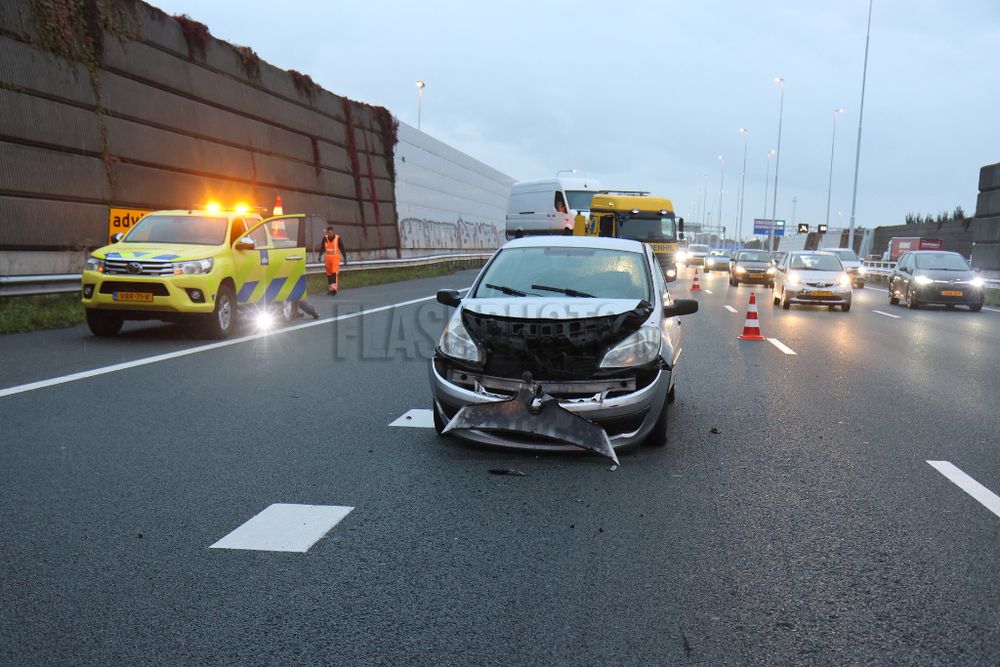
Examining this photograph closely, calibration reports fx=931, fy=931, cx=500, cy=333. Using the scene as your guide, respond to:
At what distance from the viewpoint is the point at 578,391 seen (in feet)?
19.9

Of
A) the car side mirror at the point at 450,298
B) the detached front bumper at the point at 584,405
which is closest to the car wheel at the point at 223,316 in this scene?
the car side mirror at the point at 450,298

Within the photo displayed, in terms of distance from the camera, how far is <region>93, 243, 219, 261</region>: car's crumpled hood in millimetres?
12594

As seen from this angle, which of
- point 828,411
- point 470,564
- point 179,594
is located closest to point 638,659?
point 470,564

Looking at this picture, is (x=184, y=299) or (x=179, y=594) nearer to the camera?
(x=179, y=594)

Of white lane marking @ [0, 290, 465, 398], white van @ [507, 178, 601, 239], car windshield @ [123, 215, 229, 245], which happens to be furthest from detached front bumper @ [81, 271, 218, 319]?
white van @ [507, 178, 601, 239]

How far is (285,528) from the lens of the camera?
179 inches

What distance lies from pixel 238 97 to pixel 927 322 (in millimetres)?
18907

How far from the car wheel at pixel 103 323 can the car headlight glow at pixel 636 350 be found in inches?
354

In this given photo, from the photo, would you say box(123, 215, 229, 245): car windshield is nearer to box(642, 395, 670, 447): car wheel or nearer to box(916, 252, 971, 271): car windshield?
box(642, 395, 670, 447): car wheel

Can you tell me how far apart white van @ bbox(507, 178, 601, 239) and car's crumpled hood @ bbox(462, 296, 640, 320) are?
2862 cm

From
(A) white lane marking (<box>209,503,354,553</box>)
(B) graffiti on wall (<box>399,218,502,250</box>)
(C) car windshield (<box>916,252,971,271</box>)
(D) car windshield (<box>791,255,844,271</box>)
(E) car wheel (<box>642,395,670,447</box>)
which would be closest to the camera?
(A) white lane marking (<box>209,503,354,553</box>)

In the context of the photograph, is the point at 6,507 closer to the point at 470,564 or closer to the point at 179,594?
the point at 179,594

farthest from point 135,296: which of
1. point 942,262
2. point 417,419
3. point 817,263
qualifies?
point 942,262

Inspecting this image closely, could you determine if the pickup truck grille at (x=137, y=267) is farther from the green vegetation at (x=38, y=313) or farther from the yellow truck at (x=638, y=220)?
the yellow truck at (x=638, y=220)
